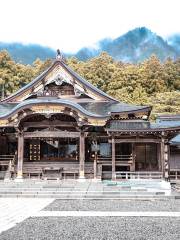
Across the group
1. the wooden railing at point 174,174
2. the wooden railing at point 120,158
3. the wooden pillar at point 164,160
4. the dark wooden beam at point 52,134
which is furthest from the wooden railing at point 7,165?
the wooden railing at point 174,174

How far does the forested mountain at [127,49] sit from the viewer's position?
13650cm

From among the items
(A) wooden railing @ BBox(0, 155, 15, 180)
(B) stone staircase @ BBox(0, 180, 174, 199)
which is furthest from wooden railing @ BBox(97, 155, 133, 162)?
(A) wooden railing @ BBox(0, 155, 15, 180)

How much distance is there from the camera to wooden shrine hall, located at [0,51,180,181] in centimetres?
1967

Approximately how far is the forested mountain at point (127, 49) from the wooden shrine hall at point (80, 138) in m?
106

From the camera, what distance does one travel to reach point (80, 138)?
20.0m

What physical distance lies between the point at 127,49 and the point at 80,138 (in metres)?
154

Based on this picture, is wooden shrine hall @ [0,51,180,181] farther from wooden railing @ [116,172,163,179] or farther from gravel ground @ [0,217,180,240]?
gravel ground @ [0,217,180,240]

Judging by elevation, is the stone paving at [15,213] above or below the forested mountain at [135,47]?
below

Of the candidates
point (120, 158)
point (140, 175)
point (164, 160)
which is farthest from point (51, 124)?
point (164, 160)

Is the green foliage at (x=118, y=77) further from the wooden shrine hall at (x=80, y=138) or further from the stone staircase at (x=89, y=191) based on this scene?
the stone staircase at (x=89, y=191)

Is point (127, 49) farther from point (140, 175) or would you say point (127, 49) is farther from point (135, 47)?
point (140, 175)

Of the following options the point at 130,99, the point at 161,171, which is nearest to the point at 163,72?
the point at 130,99

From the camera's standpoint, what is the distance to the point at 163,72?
180 feet

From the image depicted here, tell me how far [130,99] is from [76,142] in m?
27.4
